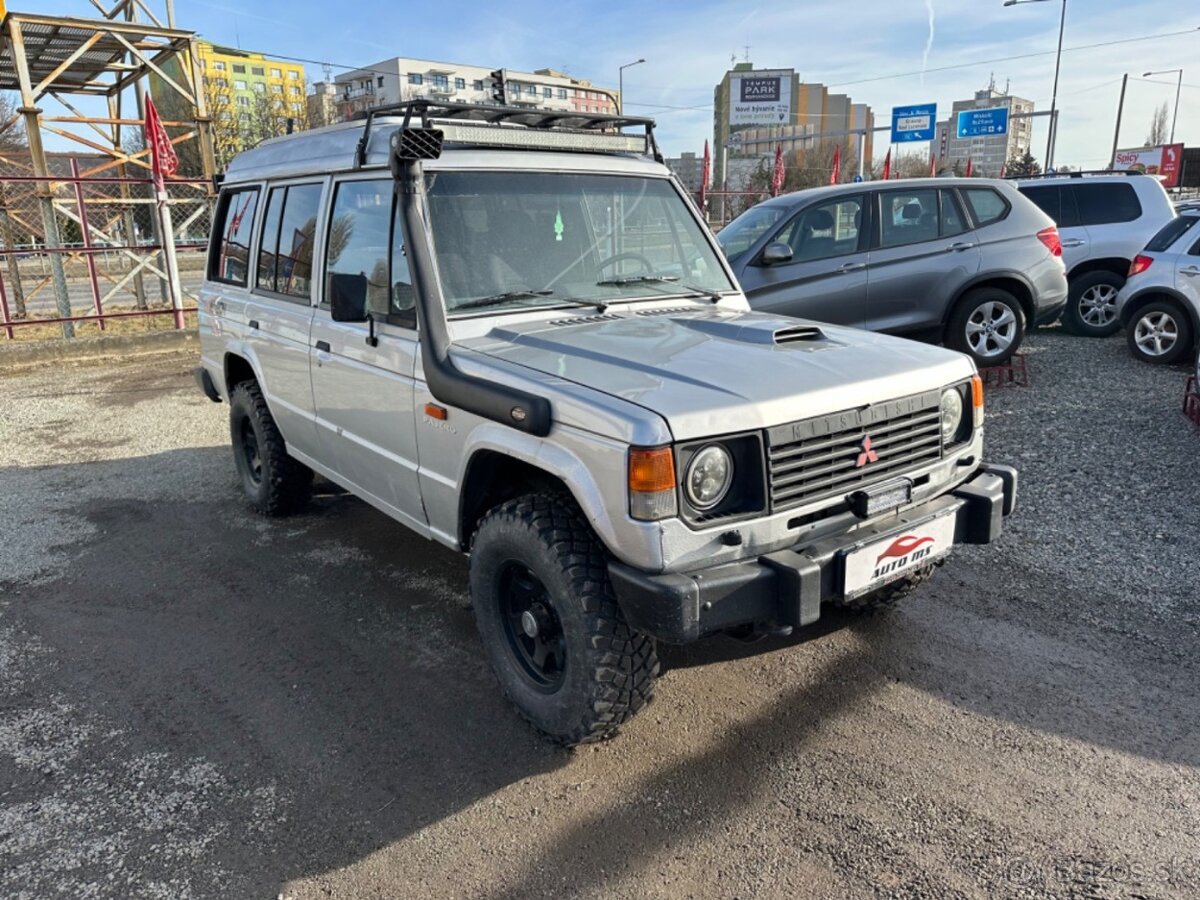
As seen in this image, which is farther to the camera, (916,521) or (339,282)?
(339,282)

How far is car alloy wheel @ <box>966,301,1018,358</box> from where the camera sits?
8.19 metres

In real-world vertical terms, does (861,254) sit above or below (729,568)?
above

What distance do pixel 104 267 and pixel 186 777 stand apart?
1960 centimetres

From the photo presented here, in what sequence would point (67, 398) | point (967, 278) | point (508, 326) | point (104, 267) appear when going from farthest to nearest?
point (104, 267) → point (67, 398) → point (967, 278) → point (508, 326)

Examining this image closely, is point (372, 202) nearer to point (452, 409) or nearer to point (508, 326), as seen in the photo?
point (508, 326)

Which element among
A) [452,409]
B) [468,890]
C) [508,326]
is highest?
[508,326]

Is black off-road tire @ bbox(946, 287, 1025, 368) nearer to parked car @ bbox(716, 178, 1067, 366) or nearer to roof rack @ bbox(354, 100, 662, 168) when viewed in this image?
parked car @ bbox(716, 178, 1067, 366)

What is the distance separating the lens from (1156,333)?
29.7ft

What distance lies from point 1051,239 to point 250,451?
755cm

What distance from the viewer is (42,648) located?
13.4ft

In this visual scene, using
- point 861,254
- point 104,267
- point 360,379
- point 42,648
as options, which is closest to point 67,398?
point 42,648

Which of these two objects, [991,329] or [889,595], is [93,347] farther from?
[889,595]

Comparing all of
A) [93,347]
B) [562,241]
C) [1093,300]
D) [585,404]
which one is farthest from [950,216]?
[93,347]

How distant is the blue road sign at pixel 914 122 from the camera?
39.1 m
